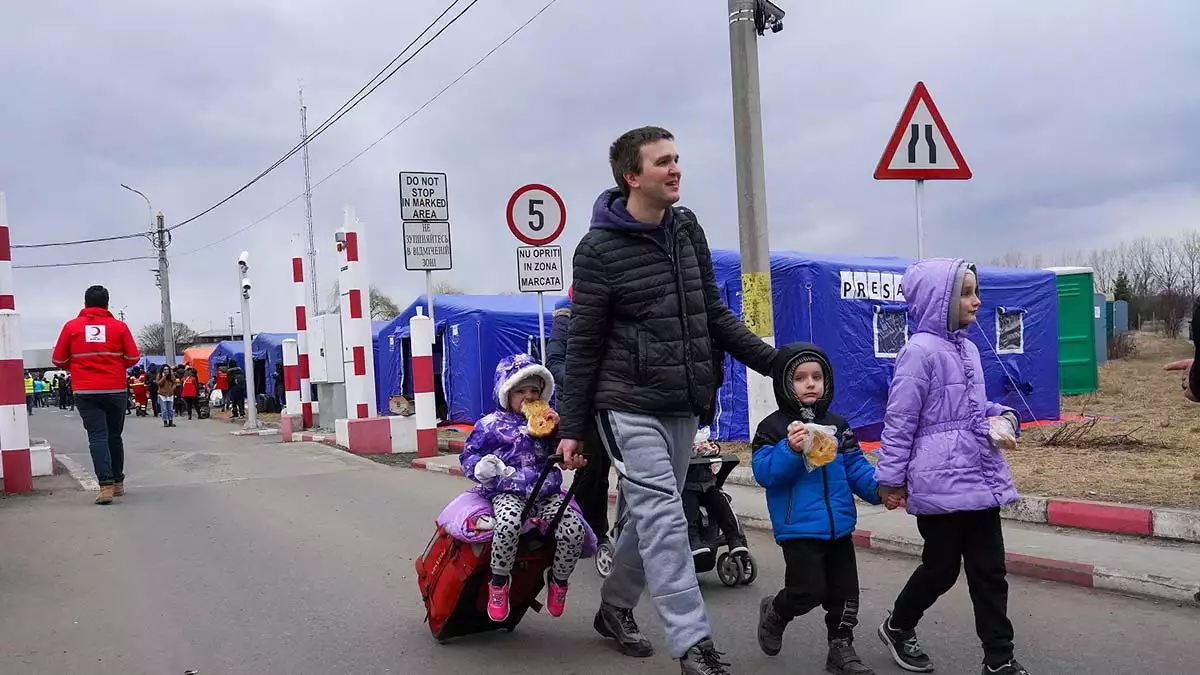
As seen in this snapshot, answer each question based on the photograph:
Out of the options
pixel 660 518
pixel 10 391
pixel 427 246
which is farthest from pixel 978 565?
pixel 427 246

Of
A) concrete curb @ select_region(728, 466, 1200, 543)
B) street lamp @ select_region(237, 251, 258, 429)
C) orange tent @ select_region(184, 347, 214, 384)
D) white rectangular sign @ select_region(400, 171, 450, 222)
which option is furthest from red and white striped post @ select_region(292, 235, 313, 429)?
orange tent @ select_region(184, 347, 214, 384)

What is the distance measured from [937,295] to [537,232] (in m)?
6.81

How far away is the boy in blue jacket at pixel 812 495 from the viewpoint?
364 cm

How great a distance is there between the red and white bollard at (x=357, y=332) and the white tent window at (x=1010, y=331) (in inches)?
378

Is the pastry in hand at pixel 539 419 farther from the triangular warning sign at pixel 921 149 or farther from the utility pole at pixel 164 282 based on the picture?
the utility pole at pixel 164 282

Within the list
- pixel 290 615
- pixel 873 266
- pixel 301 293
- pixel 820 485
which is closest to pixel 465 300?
pixel 301 293

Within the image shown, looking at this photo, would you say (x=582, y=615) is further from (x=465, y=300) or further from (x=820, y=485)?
(x=465, y=300)

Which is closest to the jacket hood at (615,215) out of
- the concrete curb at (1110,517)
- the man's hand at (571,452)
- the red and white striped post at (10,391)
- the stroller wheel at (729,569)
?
the man's hand at (571,452)

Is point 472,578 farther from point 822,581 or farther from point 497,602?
point 822,581

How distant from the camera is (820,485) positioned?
3674 mm

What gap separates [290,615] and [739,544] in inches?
95.8

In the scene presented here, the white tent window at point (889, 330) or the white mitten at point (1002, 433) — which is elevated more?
the white tent window at point (889, 330)

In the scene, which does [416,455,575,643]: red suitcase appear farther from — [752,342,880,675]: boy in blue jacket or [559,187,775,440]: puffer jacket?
[752,342,880,675]: boy in blue jacket

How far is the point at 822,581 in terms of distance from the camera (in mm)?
3652
